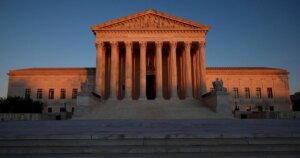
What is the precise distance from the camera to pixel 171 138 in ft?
22.7

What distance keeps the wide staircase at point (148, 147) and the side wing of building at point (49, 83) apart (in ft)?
128

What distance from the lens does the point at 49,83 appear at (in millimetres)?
45656

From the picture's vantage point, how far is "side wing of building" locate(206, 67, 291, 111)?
45.6 m

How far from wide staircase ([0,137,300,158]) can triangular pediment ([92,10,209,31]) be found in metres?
30.1

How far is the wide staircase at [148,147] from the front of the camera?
238 inches

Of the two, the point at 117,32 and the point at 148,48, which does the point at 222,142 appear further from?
the point at 148,48

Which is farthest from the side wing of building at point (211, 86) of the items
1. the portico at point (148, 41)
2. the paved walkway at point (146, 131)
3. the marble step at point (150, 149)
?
the marble step at point (150, 149)

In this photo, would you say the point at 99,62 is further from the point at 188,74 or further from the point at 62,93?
the point at 62,93

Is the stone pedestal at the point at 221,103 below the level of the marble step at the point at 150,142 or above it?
above

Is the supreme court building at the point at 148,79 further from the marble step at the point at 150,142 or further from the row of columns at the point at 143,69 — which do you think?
the marble step at the point at 150,142

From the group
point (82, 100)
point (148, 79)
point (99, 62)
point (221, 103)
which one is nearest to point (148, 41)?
point (148, 79)

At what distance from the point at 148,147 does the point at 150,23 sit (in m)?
31.3

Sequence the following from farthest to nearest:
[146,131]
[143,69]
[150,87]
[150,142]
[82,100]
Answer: [150,87] → [143,69] → [82,100] → [146,131] → [150,142]

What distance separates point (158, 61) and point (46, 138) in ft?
95.0
